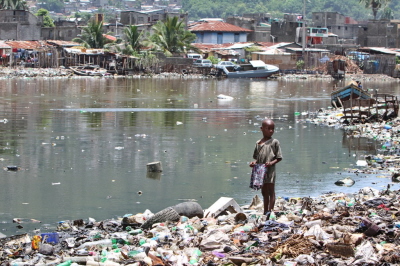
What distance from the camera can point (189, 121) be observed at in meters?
20.8

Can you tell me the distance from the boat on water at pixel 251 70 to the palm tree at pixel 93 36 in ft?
34.0

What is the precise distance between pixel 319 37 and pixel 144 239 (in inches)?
2613

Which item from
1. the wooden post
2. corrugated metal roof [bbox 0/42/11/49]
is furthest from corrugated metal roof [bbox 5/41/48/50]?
the wooden post

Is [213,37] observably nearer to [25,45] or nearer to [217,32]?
[217,32]

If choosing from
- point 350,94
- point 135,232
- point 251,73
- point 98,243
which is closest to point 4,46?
point 251,73

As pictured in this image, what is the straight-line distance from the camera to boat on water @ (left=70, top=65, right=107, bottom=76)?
166 feet

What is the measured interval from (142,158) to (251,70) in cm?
4321

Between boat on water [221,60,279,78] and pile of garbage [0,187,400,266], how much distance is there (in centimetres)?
4714

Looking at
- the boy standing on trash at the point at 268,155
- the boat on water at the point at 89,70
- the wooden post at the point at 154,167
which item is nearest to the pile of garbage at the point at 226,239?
the boy standing on trash at the point at 268,155

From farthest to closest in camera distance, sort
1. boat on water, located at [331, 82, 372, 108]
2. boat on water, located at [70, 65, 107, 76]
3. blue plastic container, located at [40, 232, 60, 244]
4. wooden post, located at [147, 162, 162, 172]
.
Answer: boat on water, located at [70, 65, 107, 76] → boat on water, located at [331, 82, 372, 108] → wooden post, located at [147, 162, 162, 172] → blue plastic container, located at [40, 232, 60, 244]

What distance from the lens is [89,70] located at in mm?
51625

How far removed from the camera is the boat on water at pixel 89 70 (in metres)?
50.7

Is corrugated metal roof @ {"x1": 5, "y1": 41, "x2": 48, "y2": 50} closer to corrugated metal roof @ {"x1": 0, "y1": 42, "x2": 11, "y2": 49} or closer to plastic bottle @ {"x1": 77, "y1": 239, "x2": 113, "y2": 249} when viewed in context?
corrugated metal roof @ {"x1": 0, "y1": 42, "x2": 11, "y2": 49}

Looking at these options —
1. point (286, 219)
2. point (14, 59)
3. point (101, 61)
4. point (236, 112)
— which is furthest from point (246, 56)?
point (286, 219)
